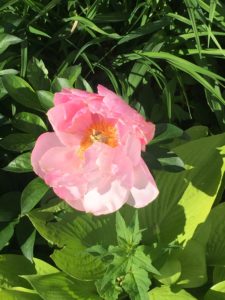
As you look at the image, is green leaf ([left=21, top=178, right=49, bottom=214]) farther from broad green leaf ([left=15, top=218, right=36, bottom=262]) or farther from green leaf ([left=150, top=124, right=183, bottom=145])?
green leaf ([left=150, top=124, right=183, bottom=145])

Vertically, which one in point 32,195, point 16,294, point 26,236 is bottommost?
point 16,294

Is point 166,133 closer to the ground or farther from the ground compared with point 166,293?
farther from the ground

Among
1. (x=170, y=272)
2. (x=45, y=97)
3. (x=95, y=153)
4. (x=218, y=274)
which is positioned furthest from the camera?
(x=218, y=274)

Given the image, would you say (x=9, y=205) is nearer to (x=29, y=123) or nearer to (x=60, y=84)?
(x=29, y=123)

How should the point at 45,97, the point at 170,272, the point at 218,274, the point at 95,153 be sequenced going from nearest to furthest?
the point at 95,153 → the point at 45,97 → the point at 170,272 → the point at 218,274

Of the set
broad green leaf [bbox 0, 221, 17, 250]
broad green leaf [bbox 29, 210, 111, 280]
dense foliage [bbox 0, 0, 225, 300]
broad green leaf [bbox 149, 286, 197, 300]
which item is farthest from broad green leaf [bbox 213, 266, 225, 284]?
broad green leaf [bbox 0, 221, 17, 250]

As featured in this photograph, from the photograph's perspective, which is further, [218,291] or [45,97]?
[218,291]

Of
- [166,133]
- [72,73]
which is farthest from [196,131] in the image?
[72,73]
